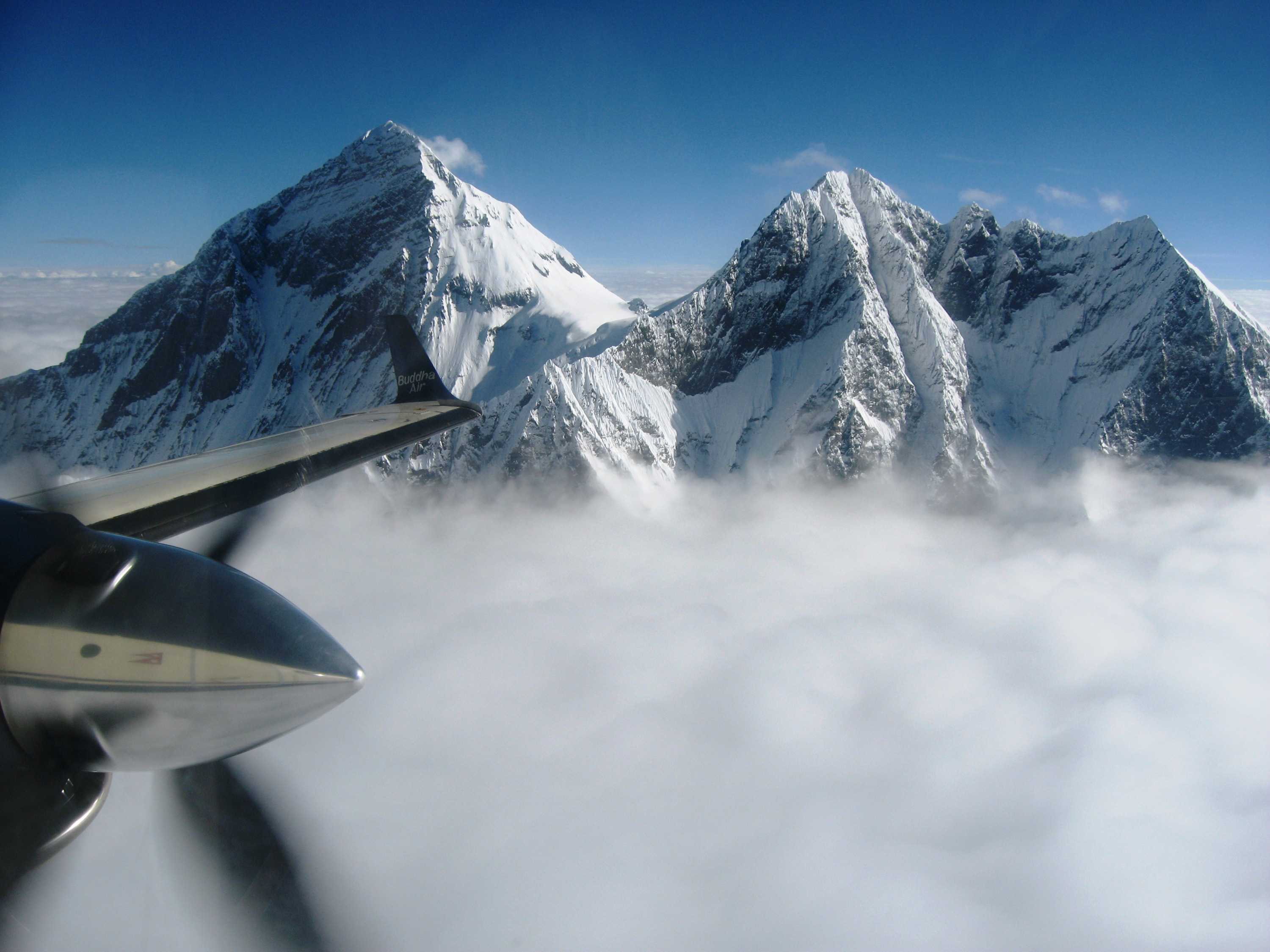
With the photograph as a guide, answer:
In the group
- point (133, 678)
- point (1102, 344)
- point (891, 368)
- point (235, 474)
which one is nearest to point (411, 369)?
point (235, 474)

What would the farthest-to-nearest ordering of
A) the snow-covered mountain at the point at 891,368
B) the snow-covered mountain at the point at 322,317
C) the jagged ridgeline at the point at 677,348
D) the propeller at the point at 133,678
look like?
the snow-covered mountain at the point at 322,317 < the jagged ridgeline at the point at 677,348 < the snow-covered mountain at the point at 891,368 < the propeller at the point at 133,678

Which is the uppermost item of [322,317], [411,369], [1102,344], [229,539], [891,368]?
[1102,344]

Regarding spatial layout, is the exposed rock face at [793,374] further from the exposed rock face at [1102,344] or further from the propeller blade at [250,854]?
the propeller blade at [250,854]

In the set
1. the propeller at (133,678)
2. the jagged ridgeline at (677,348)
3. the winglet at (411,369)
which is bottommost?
the propeller at (133,678)

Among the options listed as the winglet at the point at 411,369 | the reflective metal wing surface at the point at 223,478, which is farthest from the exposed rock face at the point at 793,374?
the reflective metal wing surface at the point at 223,478

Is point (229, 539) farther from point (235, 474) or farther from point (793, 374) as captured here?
point (793, 374)

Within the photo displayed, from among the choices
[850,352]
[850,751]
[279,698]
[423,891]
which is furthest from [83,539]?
[850,352]

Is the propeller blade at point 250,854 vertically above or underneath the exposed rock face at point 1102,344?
underneath

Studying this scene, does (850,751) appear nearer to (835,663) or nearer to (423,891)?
(835,663)
